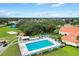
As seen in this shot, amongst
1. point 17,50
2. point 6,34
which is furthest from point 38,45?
point 6,34

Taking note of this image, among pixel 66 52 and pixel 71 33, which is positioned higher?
pixel 71 33

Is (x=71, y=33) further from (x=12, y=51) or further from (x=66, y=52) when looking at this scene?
(x=12, y=51)

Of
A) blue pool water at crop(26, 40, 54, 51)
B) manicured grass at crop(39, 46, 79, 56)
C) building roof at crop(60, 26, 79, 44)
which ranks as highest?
building roof at crop(60, 26, 79, 44)

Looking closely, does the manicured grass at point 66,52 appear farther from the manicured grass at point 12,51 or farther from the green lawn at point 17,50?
the manicured grass at point 12,51

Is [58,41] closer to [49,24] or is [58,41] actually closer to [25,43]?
[49,24]

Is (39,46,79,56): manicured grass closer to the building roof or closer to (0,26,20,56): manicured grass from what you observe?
the building roof

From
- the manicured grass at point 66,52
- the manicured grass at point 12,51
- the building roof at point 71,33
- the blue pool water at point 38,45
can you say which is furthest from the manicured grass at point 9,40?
the building roof at point 71,33

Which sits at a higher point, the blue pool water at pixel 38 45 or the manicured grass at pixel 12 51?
the blue pool water at pixel 38 45

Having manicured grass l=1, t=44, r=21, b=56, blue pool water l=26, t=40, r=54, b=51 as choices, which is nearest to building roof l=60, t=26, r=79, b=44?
blue pool water l=26, t=40, r=54, b=51
